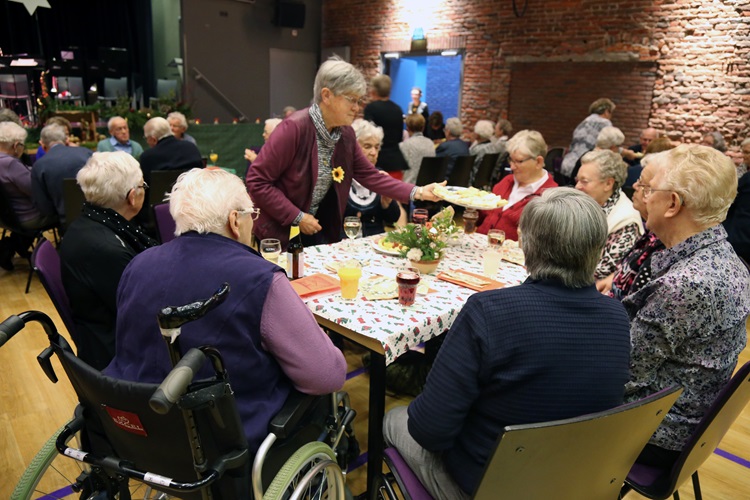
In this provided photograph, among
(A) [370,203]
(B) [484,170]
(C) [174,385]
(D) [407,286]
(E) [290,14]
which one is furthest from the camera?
(E) [290,14]

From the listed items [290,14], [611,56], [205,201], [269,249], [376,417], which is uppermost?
[290,14]

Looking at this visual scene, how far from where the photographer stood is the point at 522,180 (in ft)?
10.6

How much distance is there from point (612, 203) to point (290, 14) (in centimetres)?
1027

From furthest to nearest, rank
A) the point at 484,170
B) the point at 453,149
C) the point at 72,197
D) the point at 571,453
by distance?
the point at 484,170
the point at 453,149
the point at 72,197
the point at 571,453

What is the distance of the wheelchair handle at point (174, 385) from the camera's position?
924mm

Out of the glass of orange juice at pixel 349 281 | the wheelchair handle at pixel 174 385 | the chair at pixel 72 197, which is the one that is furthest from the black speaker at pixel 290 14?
the wheelchair handle at pixel 174 385

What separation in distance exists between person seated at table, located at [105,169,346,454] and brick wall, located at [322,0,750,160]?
7.49 m

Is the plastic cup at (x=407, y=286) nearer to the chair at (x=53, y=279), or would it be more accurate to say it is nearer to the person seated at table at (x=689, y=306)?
the person seated at table at (x=689, y=306)

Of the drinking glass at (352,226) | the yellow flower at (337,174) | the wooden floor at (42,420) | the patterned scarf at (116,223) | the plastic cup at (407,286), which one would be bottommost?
the wooden floor at (42,420)

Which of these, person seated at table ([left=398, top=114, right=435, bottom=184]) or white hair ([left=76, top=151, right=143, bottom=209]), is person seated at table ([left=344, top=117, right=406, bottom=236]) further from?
person seated at table ([left=398, top=114, right=435, bottom=184])

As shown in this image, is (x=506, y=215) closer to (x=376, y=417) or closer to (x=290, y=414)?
(x=376, y=417)

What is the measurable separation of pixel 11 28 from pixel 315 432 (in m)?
13.9

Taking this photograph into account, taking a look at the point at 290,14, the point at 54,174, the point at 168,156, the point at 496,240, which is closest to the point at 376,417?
the point at 496,240

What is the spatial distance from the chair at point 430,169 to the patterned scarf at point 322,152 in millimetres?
2849
